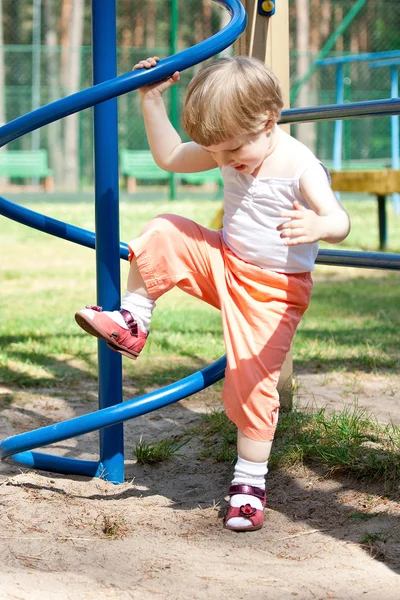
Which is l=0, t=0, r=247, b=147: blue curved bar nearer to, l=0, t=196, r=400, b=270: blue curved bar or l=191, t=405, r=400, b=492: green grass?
l=0, t=196, r=400, b=270: blue curved bar

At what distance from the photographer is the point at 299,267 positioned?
7.21 ft

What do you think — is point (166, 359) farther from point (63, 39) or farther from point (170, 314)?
point (63, 39)

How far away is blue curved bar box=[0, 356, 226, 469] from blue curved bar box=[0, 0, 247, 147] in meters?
0.69

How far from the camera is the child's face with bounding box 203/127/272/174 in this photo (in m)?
2.07

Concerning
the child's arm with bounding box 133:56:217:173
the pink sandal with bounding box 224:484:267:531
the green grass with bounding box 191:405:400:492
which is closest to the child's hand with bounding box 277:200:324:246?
the child's arm with bounding box 133:56:217:173

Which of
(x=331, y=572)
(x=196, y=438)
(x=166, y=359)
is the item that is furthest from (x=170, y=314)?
(x=331, y=572)

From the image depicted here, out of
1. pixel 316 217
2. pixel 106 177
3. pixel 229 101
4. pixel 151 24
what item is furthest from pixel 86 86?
pixel 316 217

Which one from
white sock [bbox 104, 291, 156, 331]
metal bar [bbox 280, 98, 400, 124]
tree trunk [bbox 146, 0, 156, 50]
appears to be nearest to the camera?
white sock [bbox 104, 291, 156, 331]

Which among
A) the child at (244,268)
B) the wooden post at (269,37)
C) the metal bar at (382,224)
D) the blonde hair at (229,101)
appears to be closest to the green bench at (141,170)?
the metal bar at (382,224)

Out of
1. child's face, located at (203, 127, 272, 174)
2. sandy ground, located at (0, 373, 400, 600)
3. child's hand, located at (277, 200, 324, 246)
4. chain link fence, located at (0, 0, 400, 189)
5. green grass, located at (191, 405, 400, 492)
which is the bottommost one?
sandy ground, located at (0, 373, 400, 600)

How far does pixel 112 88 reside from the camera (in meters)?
2.02

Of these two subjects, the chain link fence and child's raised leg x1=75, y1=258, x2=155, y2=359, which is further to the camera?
the chain link fence

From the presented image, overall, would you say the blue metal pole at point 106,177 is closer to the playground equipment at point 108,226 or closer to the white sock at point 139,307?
the playground equipment at point 108,226

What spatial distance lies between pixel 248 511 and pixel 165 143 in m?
0.96
